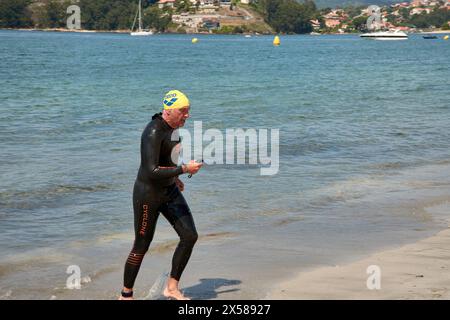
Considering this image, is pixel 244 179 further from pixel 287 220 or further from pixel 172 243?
pixel 172 243

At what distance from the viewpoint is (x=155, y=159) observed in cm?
695

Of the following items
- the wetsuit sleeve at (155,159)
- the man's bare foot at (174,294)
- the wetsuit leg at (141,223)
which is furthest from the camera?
the man's bare foot at (174,294)

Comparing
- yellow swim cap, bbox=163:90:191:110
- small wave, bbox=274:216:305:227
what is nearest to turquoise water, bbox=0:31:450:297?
small wave, bbox=274:216:305:227

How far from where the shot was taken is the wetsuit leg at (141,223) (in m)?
7.11

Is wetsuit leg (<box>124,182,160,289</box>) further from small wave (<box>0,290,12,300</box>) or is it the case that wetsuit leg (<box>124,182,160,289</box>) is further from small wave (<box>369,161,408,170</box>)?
small wave (<box>369,161,408,170</box>)

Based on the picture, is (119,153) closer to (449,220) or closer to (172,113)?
(449,220)

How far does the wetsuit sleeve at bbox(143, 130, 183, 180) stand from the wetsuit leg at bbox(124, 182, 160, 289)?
0.24 metres

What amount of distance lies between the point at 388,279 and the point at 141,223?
2780 mm

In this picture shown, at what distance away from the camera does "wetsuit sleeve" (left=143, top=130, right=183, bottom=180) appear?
6.92 meters

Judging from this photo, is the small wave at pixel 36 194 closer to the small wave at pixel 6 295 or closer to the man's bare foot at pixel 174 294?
the small wave at pixel 6 295

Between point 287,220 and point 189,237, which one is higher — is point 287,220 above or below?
below

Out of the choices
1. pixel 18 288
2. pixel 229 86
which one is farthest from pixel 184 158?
pixel 229 86

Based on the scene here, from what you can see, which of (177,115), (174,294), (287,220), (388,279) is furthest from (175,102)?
(287,220)

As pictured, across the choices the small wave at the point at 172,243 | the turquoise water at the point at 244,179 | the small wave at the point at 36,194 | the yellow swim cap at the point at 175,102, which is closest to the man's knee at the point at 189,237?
the yellow swim cap at the point at 175,102
